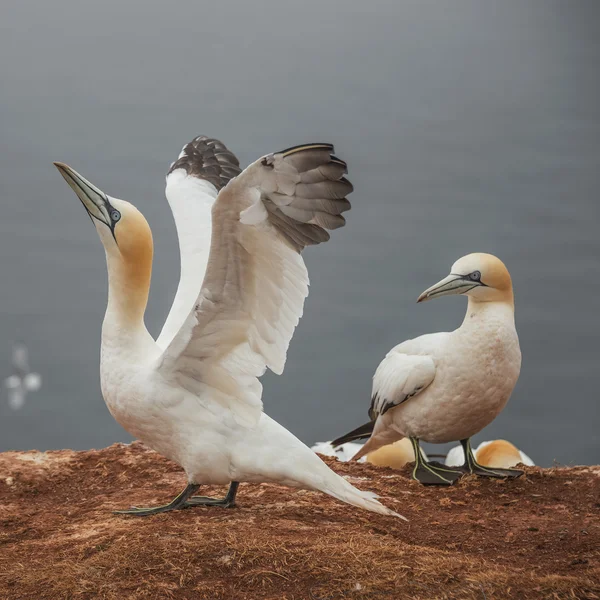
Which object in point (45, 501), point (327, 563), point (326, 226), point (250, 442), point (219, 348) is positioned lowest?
Result: point (45, 501)

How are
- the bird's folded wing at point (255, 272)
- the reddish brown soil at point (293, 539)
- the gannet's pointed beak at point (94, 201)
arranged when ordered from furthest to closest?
the gannet's pointed beak at point (94, 201)
the bird's folded wing at point (255, 272)
the reddish brown soil at point (293, 539)

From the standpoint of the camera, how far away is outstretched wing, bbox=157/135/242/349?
4383mm

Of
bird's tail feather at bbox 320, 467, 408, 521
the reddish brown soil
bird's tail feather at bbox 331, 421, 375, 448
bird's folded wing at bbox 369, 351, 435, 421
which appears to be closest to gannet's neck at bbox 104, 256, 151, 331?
the reddish brown soil

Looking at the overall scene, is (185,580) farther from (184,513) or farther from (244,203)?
(244,203)

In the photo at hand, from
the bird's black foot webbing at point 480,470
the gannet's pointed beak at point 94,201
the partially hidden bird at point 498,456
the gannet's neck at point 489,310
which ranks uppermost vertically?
the gannet's pointed beak at point 94,201

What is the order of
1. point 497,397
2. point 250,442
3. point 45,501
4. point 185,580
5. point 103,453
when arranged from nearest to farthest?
1. point 185,580
2. point 250,442
3. point 45,501
4. point 497,397
5. point 103,453

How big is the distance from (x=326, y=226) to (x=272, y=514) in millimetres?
1471

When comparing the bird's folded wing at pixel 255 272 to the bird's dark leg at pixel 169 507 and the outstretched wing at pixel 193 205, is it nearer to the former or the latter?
the bird's dark leg at pixel 169 507

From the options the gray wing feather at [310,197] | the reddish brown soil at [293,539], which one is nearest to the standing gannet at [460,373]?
the reddish brown soil at [293,539]

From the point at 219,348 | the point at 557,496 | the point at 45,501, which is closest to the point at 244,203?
the point at 219,348

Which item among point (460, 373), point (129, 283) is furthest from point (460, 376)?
point (129, 283)

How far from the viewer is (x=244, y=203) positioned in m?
3.06

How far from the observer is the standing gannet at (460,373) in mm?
4844

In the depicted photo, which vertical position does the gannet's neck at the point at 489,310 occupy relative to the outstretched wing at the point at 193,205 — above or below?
below
